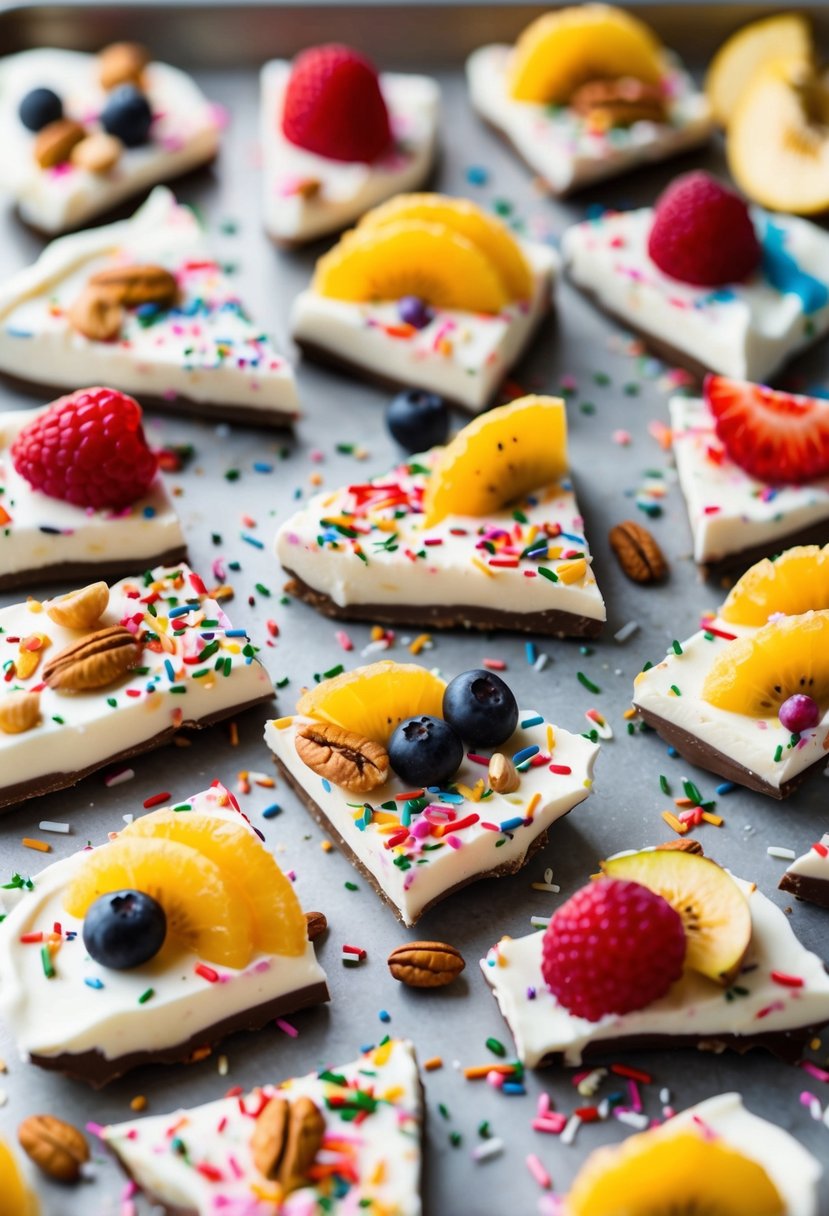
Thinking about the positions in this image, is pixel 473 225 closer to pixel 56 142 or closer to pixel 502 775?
pixel 56 142

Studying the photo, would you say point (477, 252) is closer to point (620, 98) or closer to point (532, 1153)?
point (620, 98)

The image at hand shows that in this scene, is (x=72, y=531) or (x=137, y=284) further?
(x=137, y=284)

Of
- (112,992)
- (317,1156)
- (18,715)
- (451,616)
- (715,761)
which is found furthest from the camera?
(451,616)

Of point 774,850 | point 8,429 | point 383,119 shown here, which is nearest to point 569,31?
point 383,119

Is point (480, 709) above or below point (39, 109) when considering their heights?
below

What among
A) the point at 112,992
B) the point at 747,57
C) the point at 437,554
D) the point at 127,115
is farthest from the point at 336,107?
the point at 112,992

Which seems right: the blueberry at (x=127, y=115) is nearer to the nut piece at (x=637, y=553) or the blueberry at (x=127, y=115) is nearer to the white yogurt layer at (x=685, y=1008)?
the nut piece at (x=637, y=553)

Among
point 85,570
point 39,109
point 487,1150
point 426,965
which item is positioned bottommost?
point 487,1150
